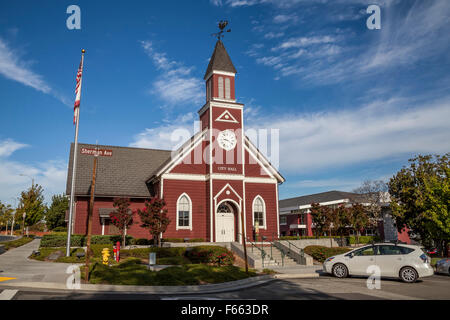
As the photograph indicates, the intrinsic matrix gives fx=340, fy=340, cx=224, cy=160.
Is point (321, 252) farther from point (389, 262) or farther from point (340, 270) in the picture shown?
point (389, 262)

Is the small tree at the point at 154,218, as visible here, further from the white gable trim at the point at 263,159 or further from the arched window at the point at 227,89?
the arched window at the point at 227,89

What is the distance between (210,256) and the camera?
67.1 feet

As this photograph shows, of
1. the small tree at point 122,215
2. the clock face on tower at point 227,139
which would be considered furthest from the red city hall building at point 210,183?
the small tree at point 122,215

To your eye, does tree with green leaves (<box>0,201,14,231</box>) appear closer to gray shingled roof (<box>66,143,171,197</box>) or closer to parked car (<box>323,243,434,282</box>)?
gray shingled roof (<box>66,143,171,197</box>)

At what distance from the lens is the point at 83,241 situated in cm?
2469

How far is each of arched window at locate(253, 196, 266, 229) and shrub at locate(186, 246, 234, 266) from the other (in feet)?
27.5

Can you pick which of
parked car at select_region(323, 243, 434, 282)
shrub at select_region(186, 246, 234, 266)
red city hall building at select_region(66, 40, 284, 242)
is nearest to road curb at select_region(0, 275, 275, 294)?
parked car at select_region(323, 243, 434, 282)

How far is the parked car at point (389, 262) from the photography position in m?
13.9

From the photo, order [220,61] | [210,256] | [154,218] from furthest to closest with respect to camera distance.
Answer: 1. [220,61]
2. [154,218]
3. [210,256]

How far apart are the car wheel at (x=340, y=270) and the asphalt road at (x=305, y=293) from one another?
135 cm

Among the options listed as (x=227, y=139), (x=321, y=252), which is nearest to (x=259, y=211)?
(x=227, y=139)

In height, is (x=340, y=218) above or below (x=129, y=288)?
above

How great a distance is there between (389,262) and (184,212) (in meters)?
16.7

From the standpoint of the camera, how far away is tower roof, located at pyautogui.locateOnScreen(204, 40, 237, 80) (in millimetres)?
30141
